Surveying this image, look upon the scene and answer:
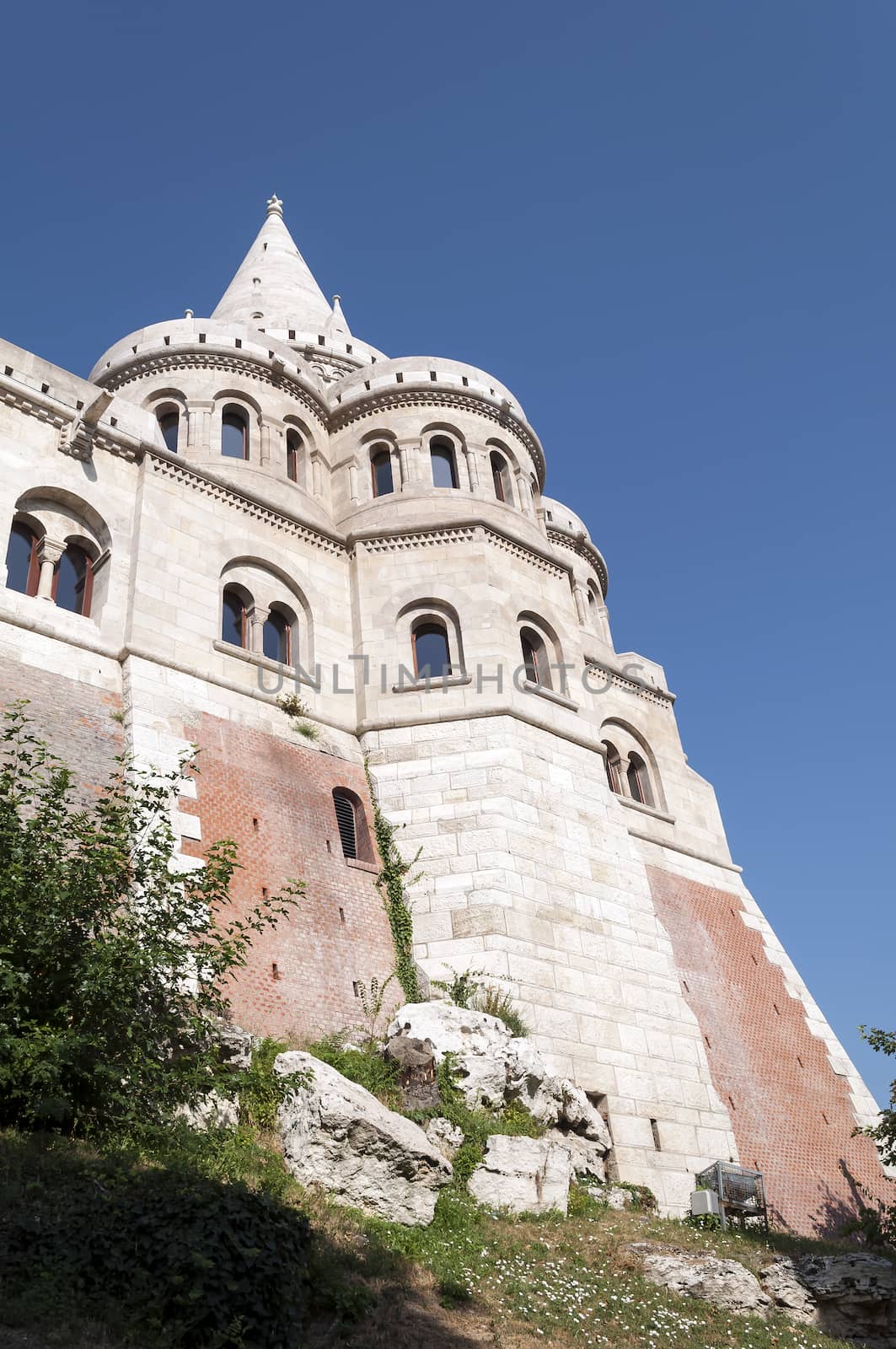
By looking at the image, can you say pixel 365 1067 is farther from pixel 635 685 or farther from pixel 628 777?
pixel 635 685

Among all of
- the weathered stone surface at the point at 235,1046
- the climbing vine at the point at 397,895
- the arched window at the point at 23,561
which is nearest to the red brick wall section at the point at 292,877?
the climbing vine at the point at 397,895

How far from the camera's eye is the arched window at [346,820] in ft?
69.5

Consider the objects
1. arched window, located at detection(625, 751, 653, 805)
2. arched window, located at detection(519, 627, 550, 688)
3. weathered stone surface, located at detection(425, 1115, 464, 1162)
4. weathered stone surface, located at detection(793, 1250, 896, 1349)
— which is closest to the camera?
weathered stone surface, located at detection(793, 1250, 896, 1349)

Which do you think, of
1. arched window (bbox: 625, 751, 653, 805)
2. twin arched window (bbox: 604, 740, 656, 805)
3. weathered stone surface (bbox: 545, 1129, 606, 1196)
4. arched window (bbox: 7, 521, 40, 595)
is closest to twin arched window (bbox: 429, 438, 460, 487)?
twin arched window (bbox: 604, 740, 656, 805)

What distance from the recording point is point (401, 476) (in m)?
26.9

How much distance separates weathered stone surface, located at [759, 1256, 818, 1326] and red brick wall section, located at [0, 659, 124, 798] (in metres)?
11.0

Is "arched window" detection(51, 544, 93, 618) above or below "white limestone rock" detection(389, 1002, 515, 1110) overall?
above

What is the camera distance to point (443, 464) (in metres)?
27.7

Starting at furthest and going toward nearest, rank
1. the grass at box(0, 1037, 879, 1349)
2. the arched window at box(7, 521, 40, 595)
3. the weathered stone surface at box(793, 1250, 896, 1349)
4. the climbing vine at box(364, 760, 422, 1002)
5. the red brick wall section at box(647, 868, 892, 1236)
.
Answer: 1. the red brick wall section at box(647, 868, 892, 1236)
2. the arched window at box(7, 521, 40, 595)
3. the climbing vine at box(364, 760, 422, 1002)
4. the weathered stone surface at box(793, 1250, 896, 1349)
5. the grass at box(0, 1037, 879, 1349)

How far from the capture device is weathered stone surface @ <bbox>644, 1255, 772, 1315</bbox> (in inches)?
557

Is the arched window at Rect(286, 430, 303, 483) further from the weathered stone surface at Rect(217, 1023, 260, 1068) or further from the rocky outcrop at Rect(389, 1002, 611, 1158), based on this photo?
the weathered stone surface at Rect(217, 1023, 260, 1068)

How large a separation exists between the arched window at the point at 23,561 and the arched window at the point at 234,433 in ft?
19.0

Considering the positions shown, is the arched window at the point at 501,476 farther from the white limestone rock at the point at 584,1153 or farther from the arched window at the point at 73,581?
the white limestone rock at the point at 584,1153

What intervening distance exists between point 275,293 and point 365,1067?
2878 centimetres
